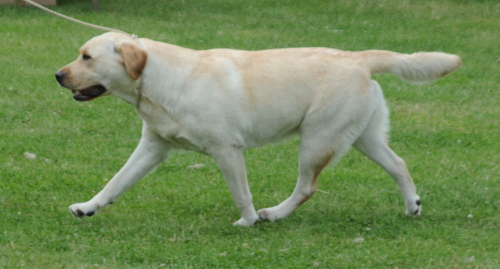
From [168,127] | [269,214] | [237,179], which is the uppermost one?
[168,127]

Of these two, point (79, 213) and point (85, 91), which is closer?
point (85, 91)

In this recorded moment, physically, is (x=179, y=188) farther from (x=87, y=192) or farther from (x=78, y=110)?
(x=78, y=110)

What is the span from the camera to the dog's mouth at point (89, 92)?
217 inches

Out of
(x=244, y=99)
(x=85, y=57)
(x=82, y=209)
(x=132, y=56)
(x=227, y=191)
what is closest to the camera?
(x=132, y=56)

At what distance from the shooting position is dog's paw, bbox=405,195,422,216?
19.9 feet

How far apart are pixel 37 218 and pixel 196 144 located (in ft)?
4.48

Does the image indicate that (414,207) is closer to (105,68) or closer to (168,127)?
(168,127)

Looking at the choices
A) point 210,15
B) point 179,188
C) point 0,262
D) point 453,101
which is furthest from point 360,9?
point 0,262

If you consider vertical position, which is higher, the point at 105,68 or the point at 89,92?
the point at 105,68

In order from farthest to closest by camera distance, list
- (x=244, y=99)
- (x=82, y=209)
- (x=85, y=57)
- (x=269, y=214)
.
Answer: (x=269, y=214)
(x=82, y=209)
(x=244, y=99)
(x=85, y=57)

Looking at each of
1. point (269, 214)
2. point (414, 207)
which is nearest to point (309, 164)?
point (269, 214)

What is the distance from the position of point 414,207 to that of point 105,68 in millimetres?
2605

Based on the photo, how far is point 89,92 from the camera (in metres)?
5.51

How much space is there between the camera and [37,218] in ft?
19.0
